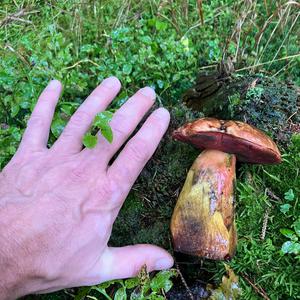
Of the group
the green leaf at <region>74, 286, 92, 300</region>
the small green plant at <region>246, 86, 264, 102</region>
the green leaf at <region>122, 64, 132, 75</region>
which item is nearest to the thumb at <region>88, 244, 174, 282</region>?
the green leaf at <region>74, 286, 92, 300</region>

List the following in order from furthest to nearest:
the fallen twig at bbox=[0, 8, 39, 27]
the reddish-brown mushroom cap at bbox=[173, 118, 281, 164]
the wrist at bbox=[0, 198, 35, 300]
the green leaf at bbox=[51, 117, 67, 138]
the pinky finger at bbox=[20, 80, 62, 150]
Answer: the fallen twig at bbox=[0, 8, 39, 27] < the green leaf at bbox=[51, 117, 67, 138] < the pinky finger at bbox=[20, 80, 62, 150] < the reddish-brown mushroom cap at bbox=[173, 118, 281, 164] < the wrist at bbox=[0, 198, 35, 300]

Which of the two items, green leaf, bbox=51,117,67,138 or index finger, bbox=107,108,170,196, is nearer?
index finger, bbox=107,108,170,196

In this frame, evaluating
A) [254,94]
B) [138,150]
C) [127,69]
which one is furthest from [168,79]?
[138,150]

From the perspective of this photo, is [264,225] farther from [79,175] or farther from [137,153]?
[79,175]

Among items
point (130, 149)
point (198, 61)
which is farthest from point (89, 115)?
point (198, 61)

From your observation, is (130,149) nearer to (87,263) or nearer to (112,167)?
(112,167)

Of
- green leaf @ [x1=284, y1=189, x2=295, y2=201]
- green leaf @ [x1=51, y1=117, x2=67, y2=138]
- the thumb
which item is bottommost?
green leaf @ [x1=284, y1=189, x2=295, y2=201]

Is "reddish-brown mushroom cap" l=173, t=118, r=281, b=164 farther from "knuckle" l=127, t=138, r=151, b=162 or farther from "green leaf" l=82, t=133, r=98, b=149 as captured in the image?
"green leaf" l=82, t=133, r=98, b=149

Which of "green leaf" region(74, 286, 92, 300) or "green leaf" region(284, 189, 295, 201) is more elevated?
"green leaf" region(74, 286, 92, 300)
